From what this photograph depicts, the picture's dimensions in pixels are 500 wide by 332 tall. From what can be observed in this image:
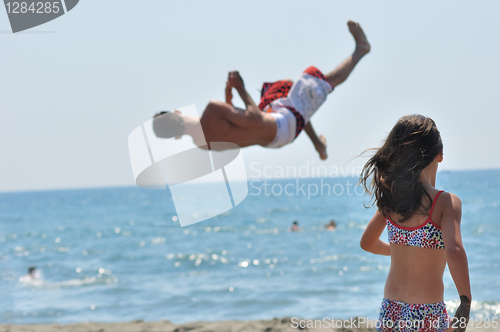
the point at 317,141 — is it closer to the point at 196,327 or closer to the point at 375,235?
the point at 375,235

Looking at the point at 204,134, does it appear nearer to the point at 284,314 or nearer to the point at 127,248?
the point at 284,314

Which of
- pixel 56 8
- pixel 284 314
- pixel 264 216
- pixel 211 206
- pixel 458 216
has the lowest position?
pixel 264 216

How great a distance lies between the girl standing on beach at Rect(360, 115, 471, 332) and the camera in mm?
2676

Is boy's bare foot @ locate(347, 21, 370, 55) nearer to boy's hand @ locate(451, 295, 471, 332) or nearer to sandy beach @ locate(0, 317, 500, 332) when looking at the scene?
boy's hand @ locate(451, 295, 471, 332)

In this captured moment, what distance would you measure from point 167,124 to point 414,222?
178 centimetres

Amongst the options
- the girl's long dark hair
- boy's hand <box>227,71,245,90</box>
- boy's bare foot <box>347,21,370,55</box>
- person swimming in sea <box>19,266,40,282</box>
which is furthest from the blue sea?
the girl's long dark hair

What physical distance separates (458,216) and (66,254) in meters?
22.5

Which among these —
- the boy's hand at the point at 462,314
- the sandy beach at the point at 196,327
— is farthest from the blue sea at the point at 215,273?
the boy's hand at the point at 462,314

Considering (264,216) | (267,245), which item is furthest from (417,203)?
(264,216)

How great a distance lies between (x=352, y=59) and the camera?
4559 mm

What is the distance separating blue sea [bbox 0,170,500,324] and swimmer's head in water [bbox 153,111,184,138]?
0.72 meters

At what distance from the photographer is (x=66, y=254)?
23.0m

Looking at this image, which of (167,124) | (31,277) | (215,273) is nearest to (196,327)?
(167,124)

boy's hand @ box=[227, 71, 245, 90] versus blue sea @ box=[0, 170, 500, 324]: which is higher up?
boy's hand @ box=[227, 71, 245, 90]
